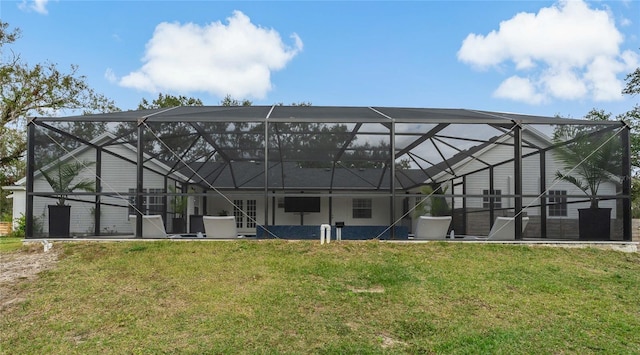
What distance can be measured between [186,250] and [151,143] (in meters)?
3.51

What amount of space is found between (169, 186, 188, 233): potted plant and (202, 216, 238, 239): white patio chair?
3.58 meters

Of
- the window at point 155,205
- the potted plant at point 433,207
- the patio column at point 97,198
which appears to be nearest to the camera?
the potted plant at point 433,207

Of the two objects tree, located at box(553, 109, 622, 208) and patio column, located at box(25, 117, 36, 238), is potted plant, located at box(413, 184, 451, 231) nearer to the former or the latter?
tree, located at box(553, 109, 622, 208)

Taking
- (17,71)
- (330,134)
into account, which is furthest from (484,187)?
(17,71)

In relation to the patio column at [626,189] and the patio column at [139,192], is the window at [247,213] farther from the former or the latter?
the patio column at [626,189]

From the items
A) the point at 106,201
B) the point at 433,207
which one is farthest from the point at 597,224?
the point at 106,201

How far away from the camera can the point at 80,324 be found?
17.6 feet

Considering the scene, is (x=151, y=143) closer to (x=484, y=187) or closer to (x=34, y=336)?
(x=34, y=336)

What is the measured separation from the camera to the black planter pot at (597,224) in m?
9.49

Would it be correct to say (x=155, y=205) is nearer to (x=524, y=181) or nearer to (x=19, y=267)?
(x=19, y=267)

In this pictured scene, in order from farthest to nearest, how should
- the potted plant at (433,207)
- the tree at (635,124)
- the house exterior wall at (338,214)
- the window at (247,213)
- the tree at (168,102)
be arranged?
1. the tree at (168,102)
2. the tree at (635,124)
3. the house exterior wall at (338,214)
4. the window at (247,213)
5. the potted plant at (433,207)

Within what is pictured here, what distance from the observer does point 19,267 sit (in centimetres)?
752

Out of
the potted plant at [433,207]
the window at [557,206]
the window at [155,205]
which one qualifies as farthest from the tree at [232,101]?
the window at [557,206]

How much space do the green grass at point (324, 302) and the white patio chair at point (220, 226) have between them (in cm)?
82
